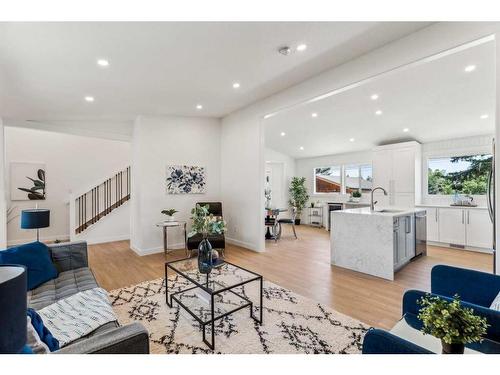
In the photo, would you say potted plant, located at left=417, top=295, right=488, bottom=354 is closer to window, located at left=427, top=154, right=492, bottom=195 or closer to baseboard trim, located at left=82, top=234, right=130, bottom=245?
window, located at left=427, top=154, right=492, bottom=195

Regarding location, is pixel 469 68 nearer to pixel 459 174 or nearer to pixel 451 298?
pixel 459 174

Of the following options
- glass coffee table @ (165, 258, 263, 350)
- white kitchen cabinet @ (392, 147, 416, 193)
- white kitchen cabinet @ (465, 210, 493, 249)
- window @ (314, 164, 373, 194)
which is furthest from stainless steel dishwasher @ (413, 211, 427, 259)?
glass coffee table @ (165, 258, 263, 350)

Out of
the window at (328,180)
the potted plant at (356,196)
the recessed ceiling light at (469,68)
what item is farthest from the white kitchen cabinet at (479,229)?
the window at (328,180)

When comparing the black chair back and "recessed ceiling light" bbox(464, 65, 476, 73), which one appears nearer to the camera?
"recessed ceiling light" bbox(464, 65, 476, 73)

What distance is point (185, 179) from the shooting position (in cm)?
549

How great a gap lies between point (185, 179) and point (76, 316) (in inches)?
153

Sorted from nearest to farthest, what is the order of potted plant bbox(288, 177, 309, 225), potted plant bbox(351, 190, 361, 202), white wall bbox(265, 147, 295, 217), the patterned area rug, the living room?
the living room
the patterned area rug
potted plant bbox(351, 190, 361, 202)
potted plant bbox(288, 177, 309, 225)
white wall bbox(265, 147, 295, 217)

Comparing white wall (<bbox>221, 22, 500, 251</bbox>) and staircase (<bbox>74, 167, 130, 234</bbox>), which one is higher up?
white wall (<bbox>221, 22, 500, 251</bbox>)

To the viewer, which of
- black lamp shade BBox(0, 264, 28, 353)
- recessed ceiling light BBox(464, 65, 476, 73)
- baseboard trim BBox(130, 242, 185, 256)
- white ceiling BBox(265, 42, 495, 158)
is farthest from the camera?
baseboard trim BBox(130, 242, 185, 256)

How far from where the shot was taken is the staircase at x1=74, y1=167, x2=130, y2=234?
616 cm

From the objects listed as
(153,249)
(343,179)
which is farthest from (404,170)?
(153,249)

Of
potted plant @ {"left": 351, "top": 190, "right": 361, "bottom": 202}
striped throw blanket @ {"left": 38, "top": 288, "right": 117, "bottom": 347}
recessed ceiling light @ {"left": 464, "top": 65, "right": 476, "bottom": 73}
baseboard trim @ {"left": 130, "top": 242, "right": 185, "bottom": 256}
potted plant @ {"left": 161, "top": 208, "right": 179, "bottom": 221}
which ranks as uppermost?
recessed ceiling light @ {"left": 464, "top": 65, "right": 476, "bottom": 73}

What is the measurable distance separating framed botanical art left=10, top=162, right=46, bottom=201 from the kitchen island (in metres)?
6.74
